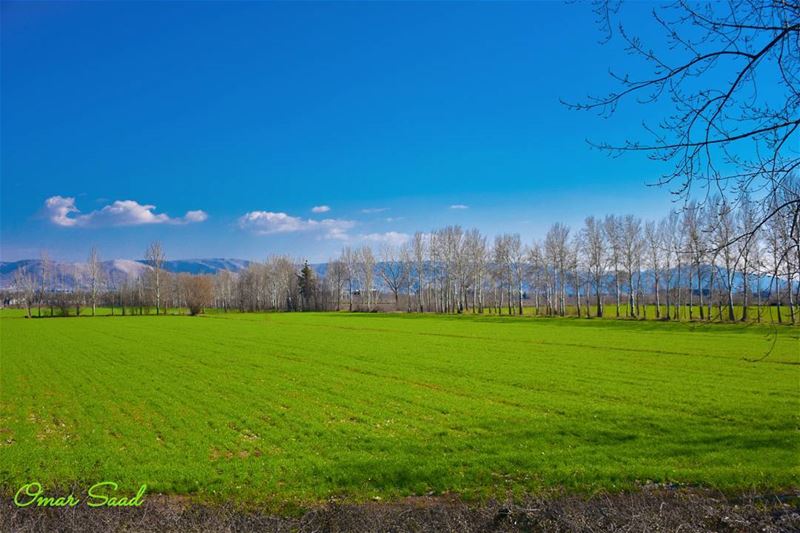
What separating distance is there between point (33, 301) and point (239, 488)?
163 m

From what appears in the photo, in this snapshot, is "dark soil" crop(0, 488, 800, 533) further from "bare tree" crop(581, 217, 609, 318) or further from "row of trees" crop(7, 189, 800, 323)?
"bare tree" crop(581, 217, 609, 318)

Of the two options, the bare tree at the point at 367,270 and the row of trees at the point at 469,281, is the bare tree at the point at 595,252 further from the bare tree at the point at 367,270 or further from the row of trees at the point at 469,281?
the bare tree at the point at 367,270

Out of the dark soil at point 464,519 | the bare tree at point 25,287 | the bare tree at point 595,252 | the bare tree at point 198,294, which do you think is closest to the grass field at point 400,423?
the dark soil at point 464,519

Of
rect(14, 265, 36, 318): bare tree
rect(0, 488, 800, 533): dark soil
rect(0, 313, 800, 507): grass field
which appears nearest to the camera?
rect(0, 488, 800, 533): dark soil

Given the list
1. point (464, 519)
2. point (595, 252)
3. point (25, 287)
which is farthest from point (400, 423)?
point (25, 287)

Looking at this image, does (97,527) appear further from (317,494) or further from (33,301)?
(33,301)

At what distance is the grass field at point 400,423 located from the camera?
35.1 ft

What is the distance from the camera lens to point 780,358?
103 ft

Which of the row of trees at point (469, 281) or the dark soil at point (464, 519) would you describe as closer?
the dark soil at point (464, 519)

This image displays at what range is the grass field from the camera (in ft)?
35.1

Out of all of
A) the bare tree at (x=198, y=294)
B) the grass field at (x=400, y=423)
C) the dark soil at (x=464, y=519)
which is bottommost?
the grass field at (x=400, y=423)

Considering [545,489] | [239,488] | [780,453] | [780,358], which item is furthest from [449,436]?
[780,358]

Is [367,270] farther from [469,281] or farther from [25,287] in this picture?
[25,287]

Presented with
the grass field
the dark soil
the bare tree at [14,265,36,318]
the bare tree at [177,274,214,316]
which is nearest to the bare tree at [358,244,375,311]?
the bare tree at [177,274,214,316]
